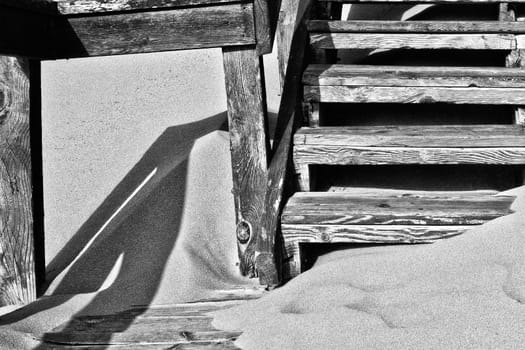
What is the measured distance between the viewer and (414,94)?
3.76 m

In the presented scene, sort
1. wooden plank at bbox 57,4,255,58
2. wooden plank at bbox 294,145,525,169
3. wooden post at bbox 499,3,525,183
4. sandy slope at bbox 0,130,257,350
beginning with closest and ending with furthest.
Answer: sandy slope at bbox 0,130,257,350 → wooden plank at bbox 57,4,255,58 → wooden plank at bbox 294,145,525,169 → wooden post at bbox 499,3,525,183

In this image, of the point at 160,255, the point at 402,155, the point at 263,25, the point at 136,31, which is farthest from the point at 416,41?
the point at 160,255

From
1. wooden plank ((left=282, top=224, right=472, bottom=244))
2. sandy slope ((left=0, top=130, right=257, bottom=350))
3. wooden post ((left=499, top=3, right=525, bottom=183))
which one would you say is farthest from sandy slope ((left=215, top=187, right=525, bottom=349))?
wooden post ((left=499, top=3, right=525, bottom=183))

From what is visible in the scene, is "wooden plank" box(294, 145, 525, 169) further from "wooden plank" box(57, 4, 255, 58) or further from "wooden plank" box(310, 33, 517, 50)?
"wooden plank" box(310, 33, 517, 50)

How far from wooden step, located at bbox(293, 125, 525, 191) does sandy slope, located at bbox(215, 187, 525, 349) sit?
0.47 m

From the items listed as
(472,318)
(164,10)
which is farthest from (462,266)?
(164,10)

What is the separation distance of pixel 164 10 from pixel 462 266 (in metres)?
1.65

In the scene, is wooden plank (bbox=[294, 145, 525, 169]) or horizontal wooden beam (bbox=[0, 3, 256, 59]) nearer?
horizontal wooden beam (bbox=[0, 3, 256, 59])

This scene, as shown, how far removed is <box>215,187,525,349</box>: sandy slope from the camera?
7.23 ft

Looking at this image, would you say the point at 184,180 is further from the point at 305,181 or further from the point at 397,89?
the point at 397,89

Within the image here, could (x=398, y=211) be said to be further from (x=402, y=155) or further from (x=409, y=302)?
(x=409, y=302)

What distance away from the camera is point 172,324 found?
2742 millimetres

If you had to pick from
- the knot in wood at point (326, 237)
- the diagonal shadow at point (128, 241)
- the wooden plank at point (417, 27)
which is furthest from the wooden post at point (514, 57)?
the diagonal shadow at point (128, 241)

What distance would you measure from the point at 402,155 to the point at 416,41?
103 centimetres
